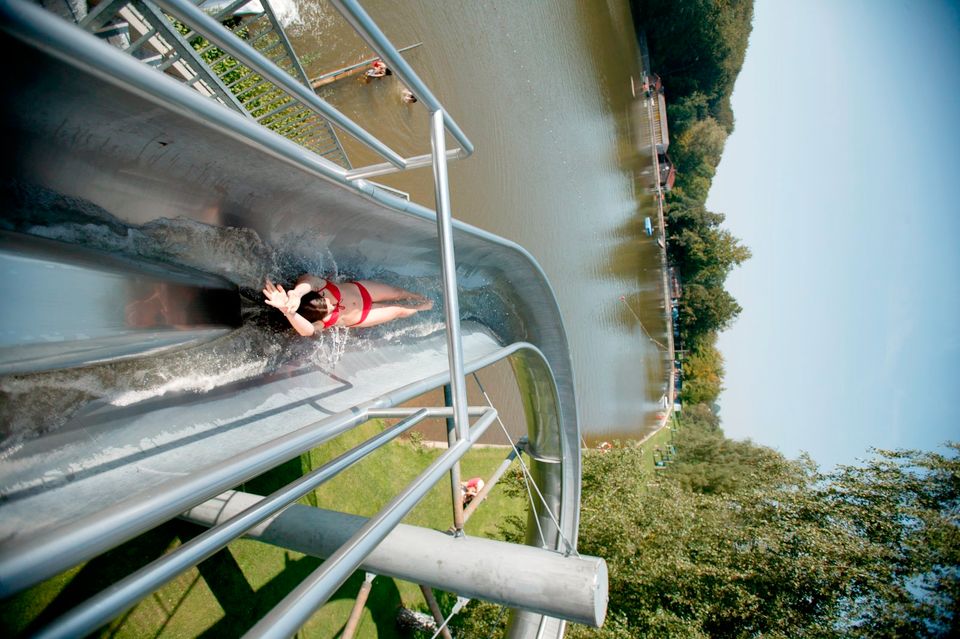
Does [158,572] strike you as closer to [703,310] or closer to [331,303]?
[331,303]

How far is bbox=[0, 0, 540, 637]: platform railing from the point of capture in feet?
3.26

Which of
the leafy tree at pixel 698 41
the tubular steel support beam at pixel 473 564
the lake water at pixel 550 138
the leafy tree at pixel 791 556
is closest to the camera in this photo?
the tubular steel support beam at pixel 473 564

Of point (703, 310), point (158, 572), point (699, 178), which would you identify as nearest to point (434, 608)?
point (158, 572)

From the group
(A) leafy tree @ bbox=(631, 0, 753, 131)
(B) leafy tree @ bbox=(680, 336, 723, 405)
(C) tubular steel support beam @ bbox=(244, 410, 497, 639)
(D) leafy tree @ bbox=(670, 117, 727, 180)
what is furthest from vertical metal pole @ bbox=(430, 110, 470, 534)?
(D) leafy tree @ bbox=(670, 117, 727, 180)

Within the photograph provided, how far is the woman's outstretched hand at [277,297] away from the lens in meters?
2.94

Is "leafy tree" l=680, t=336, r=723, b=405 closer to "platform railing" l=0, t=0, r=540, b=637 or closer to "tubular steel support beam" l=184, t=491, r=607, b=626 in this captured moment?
"tubular steel support beam" l=184, t=491, r=607, b=626

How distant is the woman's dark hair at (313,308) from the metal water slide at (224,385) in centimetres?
33

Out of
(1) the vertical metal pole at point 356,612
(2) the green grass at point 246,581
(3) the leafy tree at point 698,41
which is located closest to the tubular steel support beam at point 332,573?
(2) the green grass at point 246,581

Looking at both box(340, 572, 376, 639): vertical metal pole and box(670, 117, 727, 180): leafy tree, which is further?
box(670, 117, 727, 180): leafy tree

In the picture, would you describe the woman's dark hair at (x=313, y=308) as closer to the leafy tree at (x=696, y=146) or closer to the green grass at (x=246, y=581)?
the green grass at (x=246, y=581)

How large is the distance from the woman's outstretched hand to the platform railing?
0.92 metres

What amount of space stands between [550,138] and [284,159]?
13742 millimetres

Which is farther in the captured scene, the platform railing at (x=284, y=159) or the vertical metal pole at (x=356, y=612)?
the vertical metal pole at (x=356, y=612)

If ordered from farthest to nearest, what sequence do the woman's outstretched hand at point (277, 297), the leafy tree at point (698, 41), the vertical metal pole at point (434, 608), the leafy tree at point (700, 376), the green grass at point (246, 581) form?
the leafy tree at point (700, 376)
the leafy tree at point (698, 41)
the vertical metal pole at point (434, 608)
the green grass at point (246, 581)
the woman's outstretched hand at point (277, 297)
